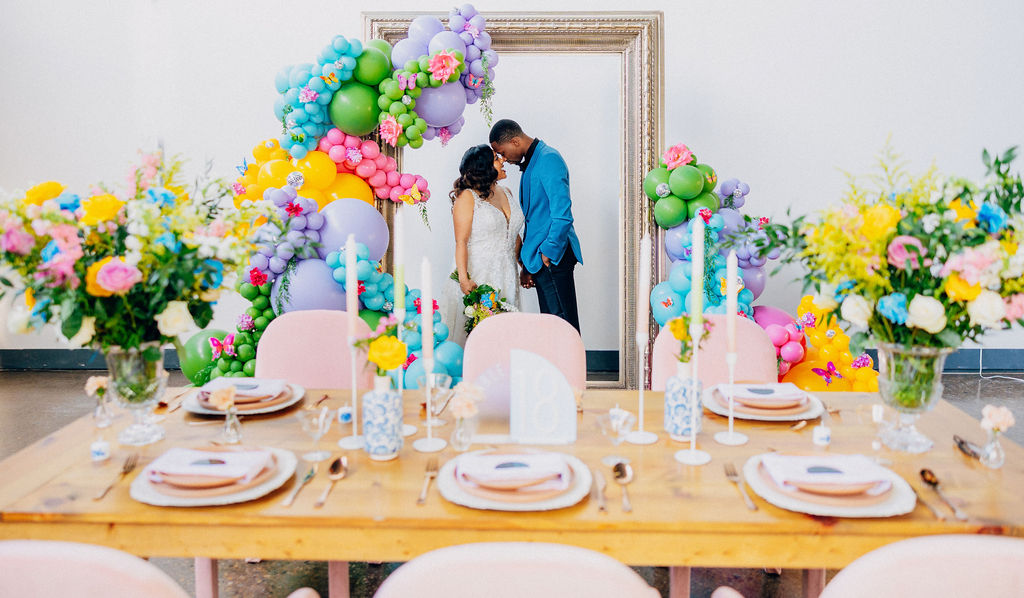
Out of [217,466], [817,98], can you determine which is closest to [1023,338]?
[817,98]

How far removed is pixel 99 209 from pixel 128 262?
0.45ft

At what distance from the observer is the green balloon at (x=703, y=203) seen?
3.89 m

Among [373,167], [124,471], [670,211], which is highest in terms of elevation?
[373,167]

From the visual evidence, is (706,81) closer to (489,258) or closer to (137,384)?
(489,258)

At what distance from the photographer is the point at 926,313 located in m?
1.39

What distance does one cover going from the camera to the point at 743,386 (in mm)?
1979

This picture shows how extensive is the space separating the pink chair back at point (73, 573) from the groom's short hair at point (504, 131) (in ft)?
11.8

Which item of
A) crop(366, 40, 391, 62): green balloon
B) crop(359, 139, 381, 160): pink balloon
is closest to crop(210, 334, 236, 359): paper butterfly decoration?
crop(359, 139, 381, 160): pink balloon

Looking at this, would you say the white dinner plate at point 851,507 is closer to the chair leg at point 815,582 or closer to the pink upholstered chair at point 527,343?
the chair leg at point 815,582

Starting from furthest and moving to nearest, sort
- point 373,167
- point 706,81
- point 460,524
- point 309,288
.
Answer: point 706,81
point 373,167
point 309,288
point 460,524

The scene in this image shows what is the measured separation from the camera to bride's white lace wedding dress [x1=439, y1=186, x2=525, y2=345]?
13.9 feet

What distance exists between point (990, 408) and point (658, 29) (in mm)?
3195

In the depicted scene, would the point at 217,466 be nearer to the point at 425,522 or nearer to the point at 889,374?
the point at 425,522

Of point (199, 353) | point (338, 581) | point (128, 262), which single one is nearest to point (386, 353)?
point (128, 262)
